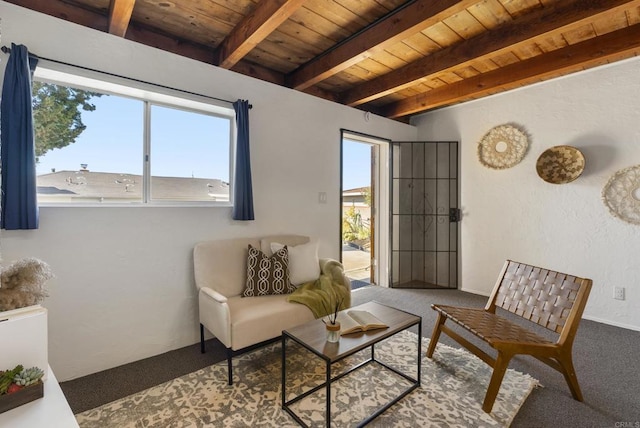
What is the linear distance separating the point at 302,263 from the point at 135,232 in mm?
1350

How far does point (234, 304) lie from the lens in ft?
7.39

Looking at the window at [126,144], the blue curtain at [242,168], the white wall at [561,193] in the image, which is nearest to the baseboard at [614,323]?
the white wall at [561,193]

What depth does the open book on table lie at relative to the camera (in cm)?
178

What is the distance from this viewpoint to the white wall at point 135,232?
1968 millimetres

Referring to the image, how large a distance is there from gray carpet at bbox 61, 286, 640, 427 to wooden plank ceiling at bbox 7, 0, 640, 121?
2.43m

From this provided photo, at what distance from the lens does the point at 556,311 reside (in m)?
1.92

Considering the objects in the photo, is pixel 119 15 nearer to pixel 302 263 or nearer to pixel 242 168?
pixel 242 168

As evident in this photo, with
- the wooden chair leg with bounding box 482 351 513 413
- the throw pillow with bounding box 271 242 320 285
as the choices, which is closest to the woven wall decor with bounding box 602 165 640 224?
the wooden chair leg with bounding box 482 351 513 413

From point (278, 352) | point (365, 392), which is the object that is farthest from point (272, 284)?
point (365, 392)

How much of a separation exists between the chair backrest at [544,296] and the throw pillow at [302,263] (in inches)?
57.2

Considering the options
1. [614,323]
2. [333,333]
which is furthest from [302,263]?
[614,323]

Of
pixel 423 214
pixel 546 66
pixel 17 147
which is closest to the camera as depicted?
pixel 17 147

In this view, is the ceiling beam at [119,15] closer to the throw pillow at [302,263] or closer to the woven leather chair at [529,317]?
the throw pillow at [302,263]

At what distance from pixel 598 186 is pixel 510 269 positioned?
1.68m
